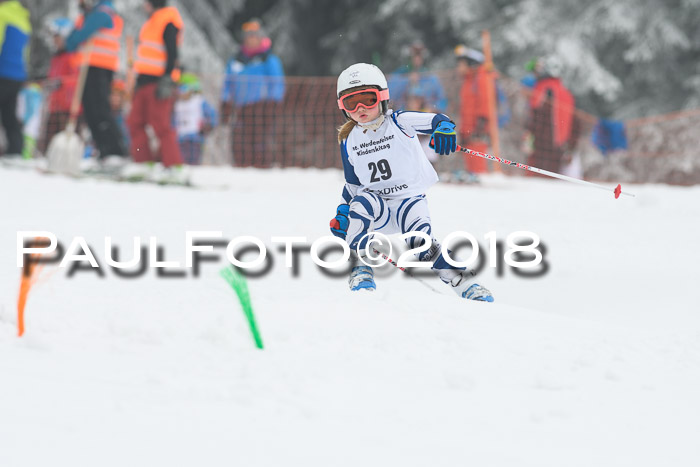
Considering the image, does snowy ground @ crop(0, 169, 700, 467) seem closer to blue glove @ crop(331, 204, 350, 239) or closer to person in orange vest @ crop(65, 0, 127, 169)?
blue glove @ crop(331, 204, 350, 239)

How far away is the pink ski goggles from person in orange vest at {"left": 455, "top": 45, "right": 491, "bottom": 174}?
6578 millimetres

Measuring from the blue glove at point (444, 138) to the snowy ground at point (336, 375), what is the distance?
64cm

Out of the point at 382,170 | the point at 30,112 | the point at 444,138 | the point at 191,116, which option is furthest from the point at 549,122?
the point at 444,138

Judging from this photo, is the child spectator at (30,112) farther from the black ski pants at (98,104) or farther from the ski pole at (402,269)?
the ski pole at (402,269)

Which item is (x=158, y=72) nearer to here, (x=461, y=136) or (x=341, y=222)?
(x=461, y=136)

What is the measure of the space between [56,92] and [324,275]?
6.96m

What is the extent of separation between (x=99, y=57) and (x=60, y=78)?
7.08ft

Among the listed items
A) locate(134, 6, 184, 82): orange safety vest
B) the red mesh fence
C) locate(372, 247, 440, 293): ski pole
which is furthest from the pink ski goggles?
the red mesh fence

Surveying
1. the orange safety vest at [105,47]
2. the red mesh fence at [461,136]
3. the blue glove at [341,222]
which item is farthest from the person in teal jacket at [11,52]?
the blue glove at [341,222]

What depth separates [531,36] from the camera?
14727 millimetres

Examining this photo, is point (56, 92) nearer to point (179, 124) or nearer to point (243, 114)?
point (179, 124)

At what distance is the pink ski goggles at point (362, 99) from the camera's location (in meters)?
3.59

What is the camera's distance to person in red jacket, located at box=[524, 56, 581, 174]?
35.8 ft

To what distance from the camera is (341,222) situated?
12.4ft
